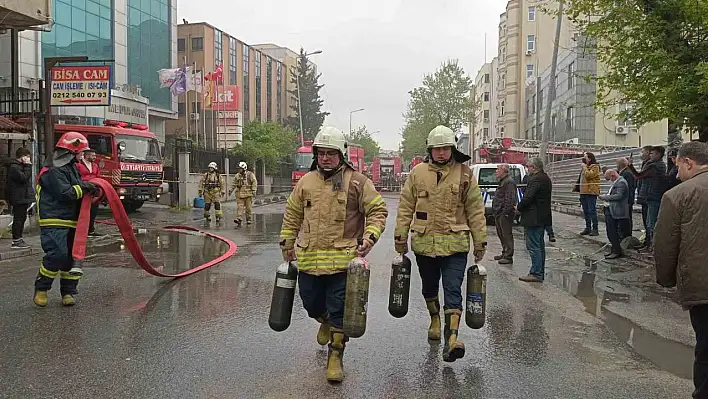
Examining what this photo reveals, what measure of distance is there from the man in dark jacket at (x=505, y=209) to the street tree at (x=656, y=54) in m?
2.10

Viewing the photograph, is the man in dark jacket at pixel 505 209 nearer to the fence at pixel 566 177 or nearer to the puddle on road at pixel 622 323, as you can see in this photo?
the puddle on road at pixel 622 323

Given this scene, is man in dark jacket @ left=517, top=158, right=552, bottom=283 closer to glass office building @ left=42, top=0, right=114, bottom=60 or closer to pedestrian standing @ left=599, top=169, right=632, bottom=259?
pedestrian standing @ left=599, top=169, right=632, bottom=259

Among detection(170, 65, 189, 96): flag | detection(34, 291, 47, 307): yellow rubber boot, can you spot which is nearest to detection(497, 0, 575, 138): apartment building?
detection(170, 65, 189, 96): flag

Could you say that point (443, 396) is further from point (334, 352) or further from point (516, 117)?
point (516, 117)

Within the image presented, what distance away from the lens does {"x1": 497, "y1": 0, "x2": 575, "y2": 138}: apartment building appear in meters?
66.8

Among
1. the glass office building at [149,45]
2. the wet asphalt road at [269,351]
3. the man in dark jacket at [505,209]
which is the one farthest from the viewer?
the glass office building at [149,45]

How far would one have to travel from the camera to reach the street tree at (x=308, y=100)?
263 ft

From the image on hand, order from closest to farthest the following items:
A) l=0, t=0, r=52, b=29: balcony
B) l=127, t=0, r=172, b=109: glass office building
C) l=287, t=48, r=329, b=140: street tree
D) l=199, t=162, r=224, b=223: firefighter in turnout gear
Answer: l=0, t=0, r=52, b=29: balcony → l=199, t=162, r=224, b=223: firefighter in turnout gear → l=127, t=0, r=172, b=109: glass office building → l=287, t=48, r=329, b=140: street tree

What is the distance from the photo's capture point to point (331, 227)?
16.0 feet

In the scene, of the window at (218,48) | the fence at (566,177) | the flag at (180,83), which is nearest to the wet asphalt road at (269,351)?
the fence at (566,177)

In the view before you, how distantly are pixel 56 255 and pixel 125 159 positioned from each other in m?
14.4

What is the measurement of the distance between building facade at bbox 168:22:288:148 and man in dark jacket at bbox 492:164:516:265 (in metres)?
38.5

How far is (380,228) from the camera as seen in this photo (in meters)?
4.87

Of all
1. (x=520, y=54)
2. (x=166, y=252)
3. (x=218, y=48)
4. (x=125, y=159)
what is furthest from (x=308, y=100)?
(x=166, y=252)
